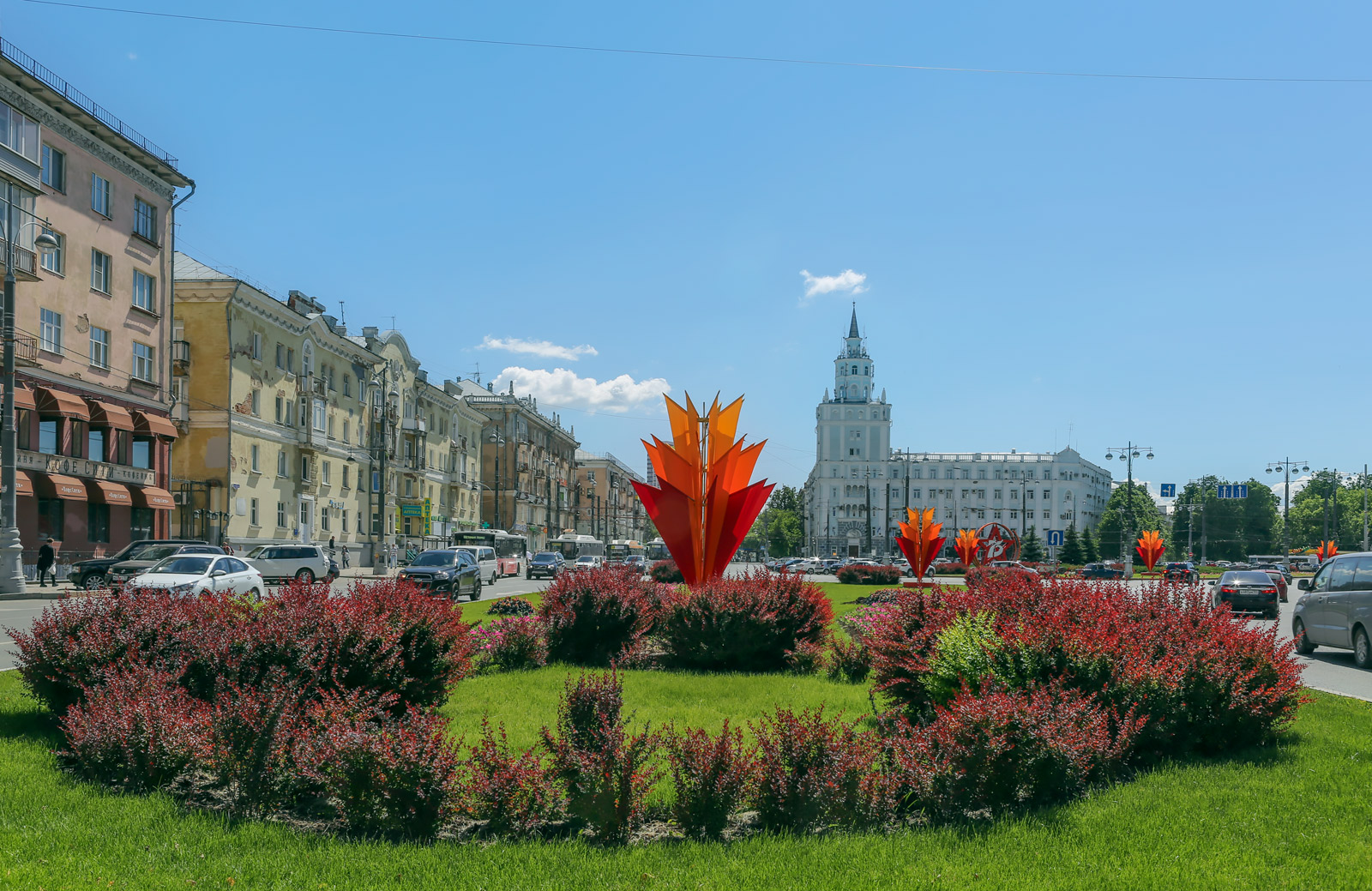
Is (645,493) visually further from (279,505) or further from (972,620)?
(279,505)

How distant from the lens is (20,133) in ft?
107

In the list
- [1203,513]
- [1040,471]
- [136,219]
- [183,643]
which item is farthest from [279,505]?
[1040,471]

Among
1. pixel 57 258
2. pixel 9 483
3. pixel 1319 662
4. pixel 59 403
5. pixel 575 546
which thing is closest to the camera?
pixel 1319 662

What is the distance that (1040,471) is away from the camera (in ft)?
517

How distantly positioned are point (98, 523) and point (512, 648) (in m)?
31.2

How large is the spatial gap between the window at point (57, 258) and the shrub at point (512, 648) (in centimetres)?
3031

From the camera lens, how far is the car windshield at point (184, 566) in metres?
22.7

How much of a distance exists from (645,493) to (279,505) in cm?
3788

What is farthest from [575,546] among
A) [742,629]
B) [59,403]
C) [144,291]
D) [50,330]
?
[742,629]

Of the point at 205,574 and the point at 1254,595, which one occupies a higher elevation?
the point at 205,574

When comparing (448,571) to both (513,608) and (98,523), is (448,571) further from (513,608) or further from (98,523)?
(513,608)

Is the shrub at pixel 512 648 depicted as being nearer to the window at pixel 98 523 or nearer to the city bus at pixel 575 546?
the window at pixel 98 523

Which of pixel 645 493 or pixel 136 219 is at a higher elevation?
pixel 136 219

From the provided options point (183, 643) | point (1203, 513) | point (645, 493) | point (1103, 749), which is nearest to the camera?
point (1103, 749)
